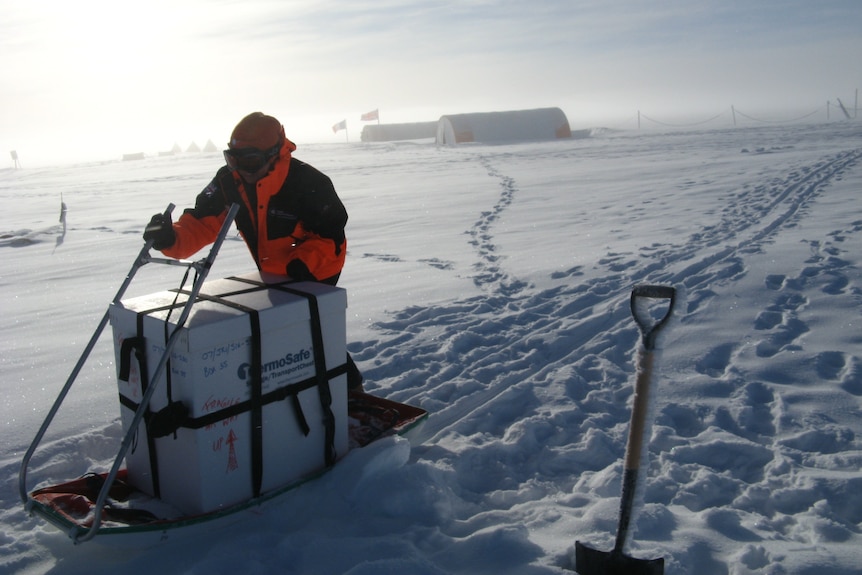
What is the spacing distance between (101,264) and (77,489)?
5748 millimetres

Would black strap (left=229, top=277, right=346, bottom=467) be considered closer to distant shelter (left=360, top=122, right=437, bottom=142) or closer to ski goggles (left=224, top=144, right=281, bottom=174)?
ski goggles (left=224, top=144, right=281, bottom=174)

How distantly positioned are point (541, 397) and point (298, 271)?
1513mm

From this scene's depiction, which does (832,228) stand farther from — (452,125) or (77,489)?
(452,125)

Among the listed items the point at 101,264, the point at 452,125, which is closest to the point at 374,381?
the point at 101,264

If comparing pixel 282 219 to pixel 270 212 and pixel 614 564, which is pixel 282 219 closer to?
pixel 270 212

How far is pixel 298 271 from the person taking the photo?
2965 mm

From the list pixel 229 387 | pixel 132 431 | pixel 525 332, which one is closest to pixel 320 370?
pixel 229 387

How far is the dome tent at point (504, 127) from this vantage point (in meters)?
31.1

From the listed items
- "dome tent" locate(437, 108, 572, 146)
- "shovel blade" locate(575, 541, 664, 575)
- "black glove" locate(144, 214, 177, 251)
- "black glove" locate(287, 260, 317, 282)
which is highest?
"dome tent" locate(437, 108, 572, 146)

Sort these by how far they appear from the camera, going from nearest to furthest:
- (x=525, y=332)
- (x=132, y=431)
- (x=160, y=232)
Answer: (x=132, y=431)
(x=160, y=232)
(x=525, y=332)

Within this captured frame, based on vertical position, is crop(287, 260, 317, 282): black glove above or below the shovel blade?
above

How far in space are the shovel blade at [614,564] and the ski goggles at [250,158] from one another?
1935 millimetres

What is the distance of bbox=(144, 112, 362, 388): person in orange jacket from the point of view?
2.90 m

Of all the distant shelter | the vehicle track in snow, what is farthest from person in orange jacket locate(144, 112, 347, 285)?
the distant shelter
